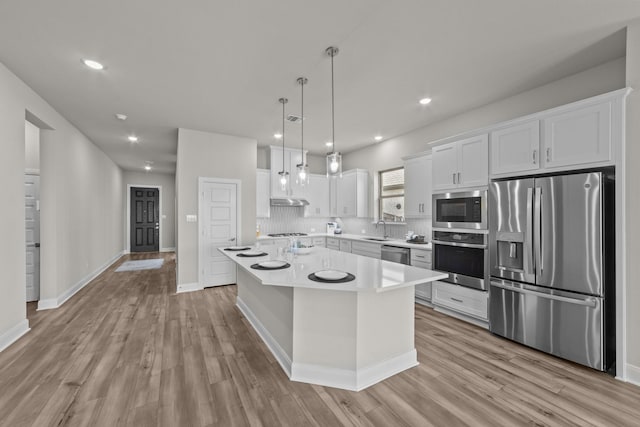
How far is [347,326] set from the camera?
7.14 ft

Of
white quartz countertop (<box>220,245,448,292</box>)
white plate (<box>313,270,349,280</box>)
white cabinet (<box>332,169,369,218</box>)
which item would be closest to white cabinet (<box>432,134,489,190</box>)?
white quartz countertop (<box>220,245,448,292</box>)

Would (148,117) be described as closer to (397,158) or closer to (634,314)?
(397,158)

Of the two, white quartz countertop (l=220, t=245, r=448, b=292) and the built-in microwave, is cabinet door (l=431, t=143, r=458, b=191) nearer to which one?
the built-in microwave

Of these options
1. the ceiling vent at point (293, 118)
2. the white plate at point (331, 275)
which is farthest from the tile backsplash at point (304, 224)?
the white plate at point (331, 275)

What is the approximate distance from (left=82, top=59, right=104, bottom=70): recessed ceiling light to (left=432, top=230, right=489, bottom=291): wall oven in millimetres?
4290

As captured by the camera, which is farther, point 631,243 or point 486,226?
point 486,226

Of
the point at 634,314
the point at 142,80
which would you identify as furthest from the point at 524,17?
the point at 142,80

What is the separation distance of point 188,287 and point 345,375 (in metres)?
3.63

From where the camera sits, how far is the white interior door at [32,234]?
4188 mm

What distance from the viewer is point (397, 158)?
5.39m

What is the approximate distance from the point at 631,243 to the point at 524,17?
6.48 ft

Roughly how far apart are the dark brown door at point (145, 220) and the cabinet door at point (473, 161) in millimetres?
9724

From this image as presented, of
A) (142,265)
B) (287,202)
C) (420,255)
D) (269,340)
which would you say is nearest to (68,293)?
(142,265)

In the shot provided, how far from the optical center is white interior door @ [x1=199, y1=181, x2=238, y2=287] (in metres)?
4.98
